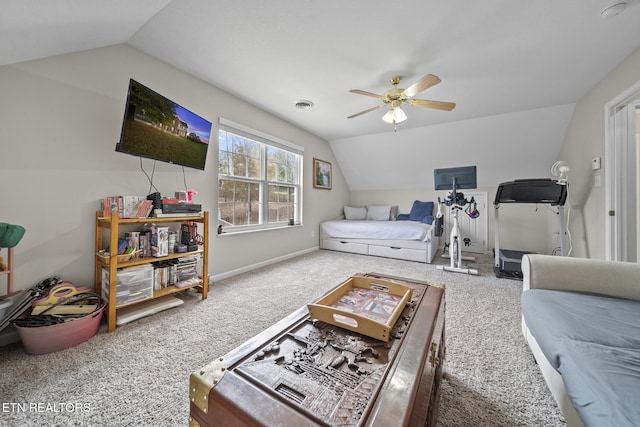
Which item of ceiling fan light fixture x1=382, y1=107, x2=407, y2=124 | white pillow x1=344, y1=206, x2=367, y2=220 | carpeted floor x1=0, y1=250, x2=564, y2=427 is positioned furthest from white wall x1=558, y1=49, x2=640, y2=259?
white pillow x1=344, y1=206, x2=367, y2=220

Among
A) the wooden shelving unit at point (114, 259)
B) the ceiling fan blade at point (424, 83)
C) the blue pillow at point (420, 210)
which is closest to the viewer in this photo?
the wooden shelving unit at point (114, 259)

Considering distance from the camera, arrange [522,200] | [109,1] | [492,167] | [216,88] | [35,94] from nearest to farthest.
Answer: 1. [109,1]
2. [35,94]
3. [216,88]
4. [522,200]
5. [492,167]

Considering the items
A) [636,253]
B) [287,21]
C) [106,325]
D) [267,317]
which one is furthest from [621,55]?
[106,325]

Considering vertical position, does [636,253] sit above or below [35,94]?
Answer: below

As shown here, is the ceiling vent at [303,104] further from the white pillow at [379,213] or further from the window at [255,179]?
the white pillow at [379,213]

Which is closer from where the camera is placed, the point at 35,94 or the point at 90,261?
the point at 35,94

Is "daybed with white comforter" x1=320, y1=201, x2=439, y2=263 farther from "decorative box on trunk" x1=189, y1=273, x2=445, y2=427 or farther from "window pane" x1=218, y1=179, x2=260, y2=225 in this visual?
"decorative box on trunk" x1=189, y1=273, x2=445, y2=427

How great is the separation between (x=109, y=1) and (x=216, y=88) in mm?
1374

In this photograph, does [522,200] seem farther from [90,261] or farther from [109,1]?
[90,261]

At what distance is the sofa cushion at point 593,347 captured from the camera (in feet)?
2.16

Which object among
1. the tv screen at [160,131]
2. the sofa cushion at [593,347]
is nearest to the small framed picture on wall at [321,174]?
the tv screen at [160,131]

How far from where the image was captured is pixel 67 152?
170 centimetres

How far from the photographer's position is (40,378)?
3.95ft

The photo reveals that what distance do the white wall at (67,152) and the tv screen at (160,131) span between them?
0.30 m
